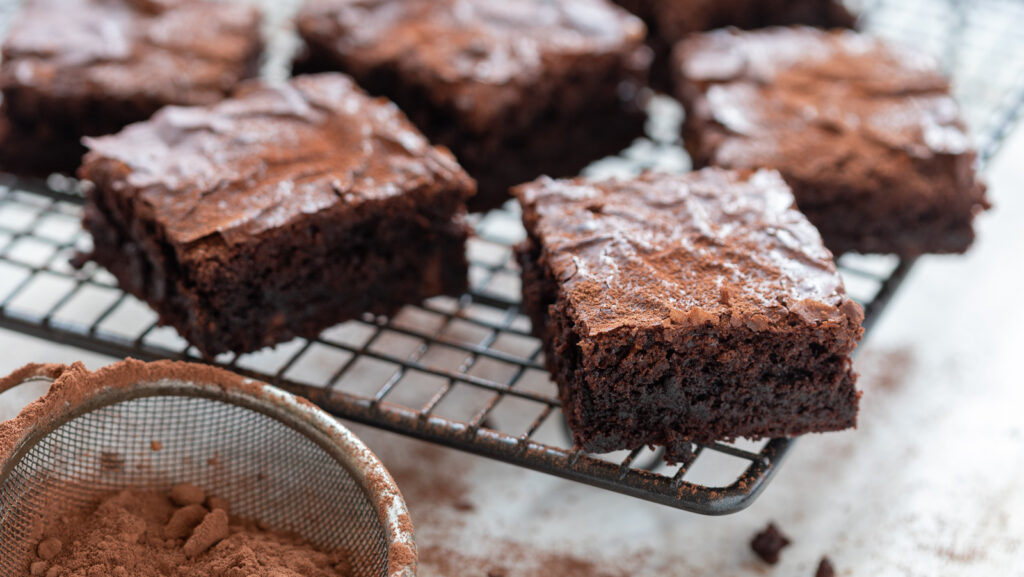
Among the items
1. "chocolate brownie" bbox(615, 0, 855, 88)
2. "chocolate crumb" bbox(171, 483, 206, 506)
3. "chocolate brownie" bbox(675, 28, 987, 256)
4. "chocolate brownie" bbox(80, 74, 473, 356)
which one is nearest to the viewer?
"chocolate crumb" bbox(171, 483, 206, 506)

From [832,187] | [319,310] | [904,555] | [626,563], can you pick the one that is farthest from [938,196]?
[319,310]

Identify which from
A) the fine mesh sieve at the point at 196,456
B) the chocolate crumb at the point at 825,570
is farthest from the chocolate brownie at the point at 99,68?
the chocolate crumb at the point at 825,570

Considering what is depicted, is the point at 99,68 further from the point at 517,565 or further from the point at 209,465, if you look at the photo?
the point at 517,565

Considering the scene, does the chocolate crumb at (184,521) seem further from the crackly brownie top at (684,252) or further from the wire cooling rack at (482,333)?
the crackly brownie top at (684,252)

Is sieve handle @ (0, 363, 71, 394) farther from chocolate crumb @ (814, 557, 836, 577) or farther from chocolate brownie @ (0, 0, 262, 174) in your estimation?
chocolate crumb @ (814, 557, 836, 577)

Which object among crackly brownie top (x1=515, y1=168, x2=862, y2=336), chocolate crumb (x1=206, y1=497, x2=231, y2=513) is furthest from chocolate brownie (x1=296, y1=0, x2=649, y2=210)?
chocolate crumb (x1=206, y1=497, x2=231, y2=513)

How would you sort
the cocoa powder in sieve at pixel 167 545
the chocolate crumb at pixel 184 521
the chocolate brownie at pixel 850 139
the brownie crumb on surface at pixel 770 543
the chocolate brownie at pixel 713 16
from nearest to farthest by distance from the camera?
the cocoa powder in sieve at pixel 167 545 < the chocolate crumb at pixel 184 521 < the brownie crumb on surface at pixel 770 543 < the chocolate brownie at pixel 850 139 < the chocolate brownie at pixel 713 16
